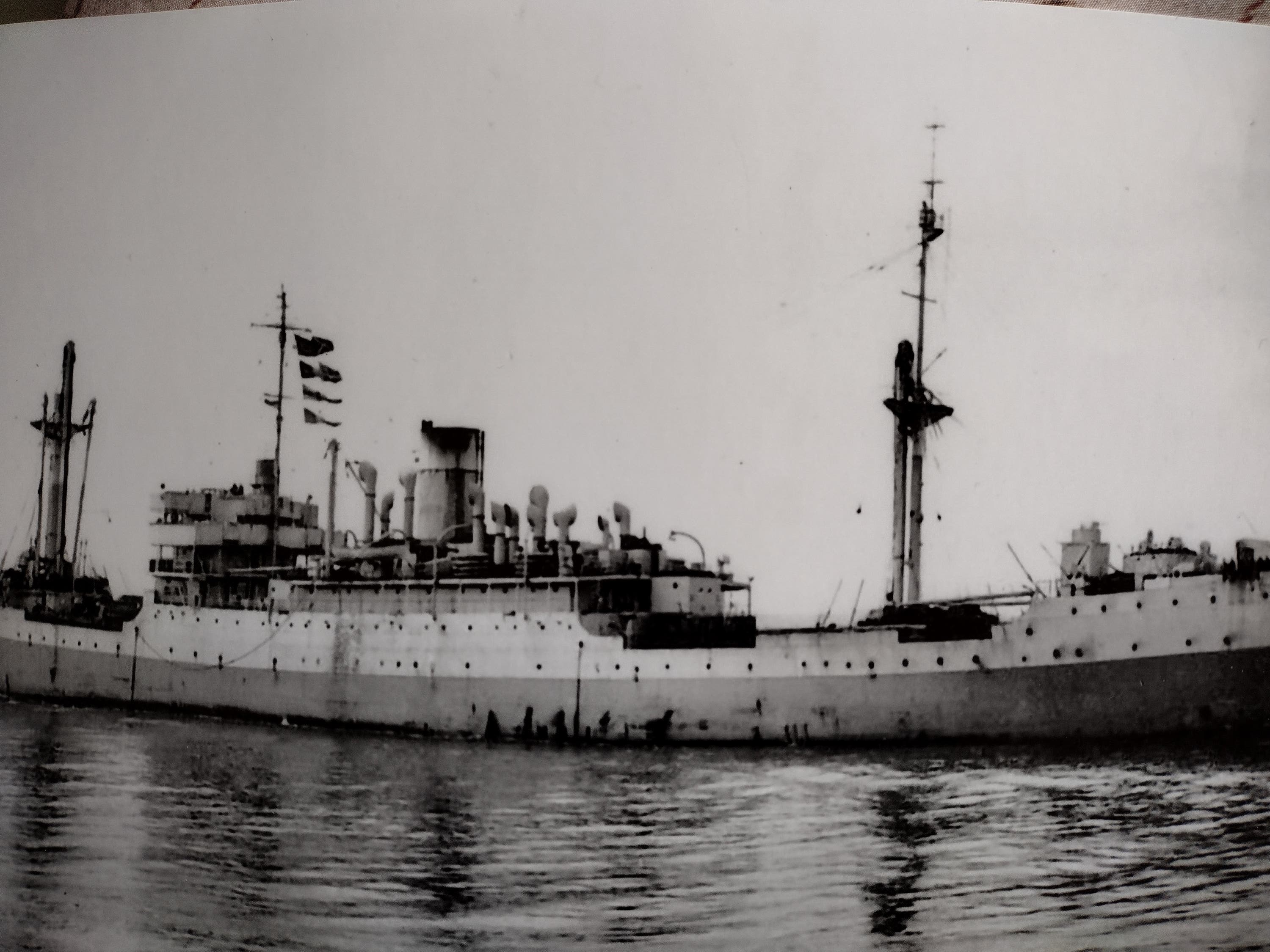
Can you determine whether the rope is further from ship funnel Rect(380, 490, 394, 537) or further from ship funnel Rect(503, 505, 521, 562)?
ship funnel Rect(503, 505, 521, 562)

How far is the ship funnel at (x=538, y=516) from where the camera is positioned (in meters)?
4.04

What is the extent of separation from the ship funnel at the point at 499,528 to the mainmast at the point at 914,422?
1.20 metres

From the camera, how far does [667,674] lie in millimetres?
4555

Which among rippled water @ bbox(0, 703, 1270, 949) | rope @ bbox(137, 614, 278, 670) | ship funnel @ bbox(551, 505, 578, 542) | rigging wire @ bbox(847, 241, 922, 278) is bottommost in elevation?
rippled water @ bbox(0, 703, 1270, 949)

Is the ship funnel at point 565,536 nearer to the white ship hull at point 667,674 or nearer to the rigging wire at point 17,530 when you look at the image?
the white ship hull at point 667,674

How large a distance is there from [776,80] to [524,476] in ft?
4.56

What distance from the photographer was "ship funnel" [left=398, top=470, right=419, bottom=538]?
4004 millimetres

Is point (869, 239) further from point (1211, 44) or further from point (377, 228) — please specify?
point (377, 228)

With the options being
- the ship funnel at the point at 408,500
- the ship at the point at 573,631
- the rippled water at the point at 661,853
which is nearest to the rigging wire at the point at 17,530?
the ship at the point at 573,631

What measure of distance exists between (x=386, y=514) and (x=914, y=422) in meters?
1.62

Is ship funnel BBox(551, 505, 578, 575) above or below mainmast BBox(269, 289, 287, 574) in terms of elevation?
below

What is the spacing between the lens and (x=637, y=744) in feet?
14.3

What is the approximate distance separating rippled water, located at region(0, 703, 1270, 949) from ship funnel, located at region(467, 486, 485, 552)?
29.8 inches

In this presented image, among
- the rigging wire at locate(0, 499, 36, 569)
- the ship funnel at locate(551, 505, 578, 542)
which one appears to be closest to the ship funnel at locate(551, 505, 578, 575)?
the ship funnel at locate(551, 505, 578, 542)
